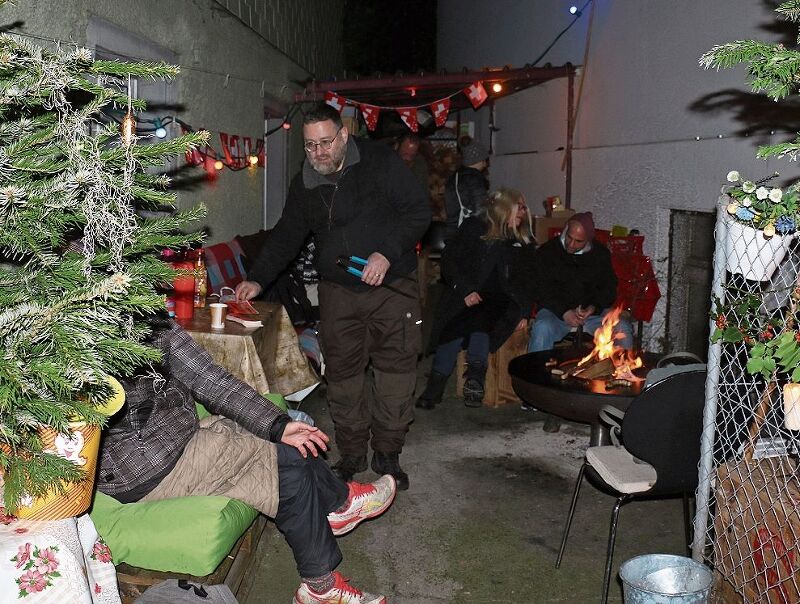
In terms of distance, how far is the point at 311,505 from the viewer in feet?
11.1

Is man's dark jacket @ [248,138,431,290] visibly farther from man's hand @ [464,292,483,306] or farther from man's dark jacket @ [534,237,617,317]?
man's dark jacket @ [534,237,617,317]

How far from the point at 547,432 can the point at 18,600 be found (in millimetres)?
4428

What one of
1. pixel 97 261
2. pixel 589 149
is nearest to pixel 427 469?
pixel 97 261

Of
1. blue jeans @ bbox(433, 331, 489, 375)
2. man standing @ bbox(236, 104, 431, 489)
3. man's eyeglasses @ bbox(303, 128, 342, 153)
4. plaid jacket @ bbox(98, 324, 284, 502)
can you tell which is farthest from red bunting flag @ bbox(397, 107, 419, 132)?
plaid jacket @ bbox(98, 324, 284, 502)

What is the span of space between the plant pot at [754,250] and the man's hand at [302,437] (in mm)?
1662

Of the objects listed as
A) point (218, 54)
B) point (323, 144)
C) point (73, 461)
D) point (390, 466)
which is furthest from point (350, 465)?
point (218, 54)

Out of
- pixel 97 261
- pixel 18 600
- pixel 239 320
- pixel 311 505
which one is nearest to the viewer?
pixel 97 261

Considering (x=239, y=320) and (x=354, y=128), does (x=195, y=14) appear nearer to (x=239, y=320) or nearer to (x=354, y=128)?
(x=239, y=320)

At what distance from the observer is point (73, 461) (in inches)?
86.0

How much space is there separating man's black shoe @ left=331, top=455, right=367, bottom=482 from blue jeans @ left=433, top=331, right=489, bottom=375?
69.9 inches

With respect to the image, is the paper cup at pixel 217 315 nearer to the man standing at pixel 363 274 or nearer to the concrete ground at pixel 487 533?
the man standing at pixel 363 274

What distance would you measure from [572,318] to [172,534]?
413cm

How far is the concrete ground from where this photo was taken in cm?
389

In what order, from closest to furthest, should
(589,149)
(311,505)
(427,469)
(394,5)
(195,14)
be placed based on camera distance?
1. (311,505)
2. (427,469)
3. (195,14)
4. (589,149)
5. (394,5)
